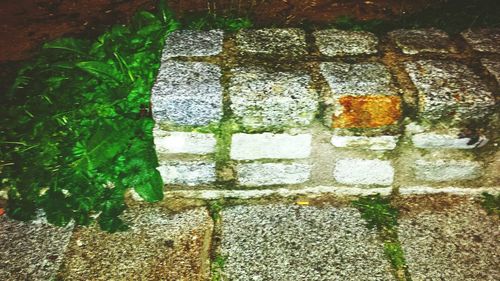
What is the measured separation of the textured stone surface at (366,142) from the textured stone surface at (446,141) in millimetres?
98

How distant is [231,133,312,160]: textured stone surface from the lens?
1.64 m

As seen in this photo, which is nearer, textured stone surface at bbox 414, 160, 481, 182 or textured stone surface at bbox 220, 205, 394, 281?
textured stone surface at bbox 220, 205, 394, 281

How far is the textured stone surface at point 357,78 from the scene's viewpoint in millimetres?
1578

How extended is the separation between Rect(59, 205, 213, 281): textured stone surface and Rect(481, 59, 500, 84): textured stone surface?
1.40 meters

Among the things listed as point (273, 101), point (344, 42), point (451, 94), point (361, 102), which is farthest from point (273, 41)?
point (451, 94)

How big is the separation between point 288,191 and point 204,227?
0.43m

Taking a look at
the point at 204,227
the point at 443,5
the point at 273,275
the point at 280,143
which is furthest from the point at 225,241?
the point at 443,5

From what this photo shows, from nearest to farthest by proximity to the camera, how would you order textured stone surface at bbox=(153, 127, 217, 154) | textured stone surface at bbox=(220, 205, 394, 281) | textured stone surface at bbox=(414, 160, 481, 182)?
textured stone surface at bbox=(220, 205, 394, 281), textured stone surface at bbox=(153, 127, 217, 154), textured stone surface at bbox=(414, 160, 481, 182)

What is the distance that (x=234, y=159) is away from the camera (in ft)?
5.63

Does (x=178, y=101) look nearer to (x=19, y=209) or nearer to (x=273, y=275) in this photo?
(x=273, y=275)

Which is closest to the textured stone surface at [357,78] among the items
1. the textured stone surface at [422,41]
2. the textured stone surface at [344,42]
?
the textured stone surface at [344,42]

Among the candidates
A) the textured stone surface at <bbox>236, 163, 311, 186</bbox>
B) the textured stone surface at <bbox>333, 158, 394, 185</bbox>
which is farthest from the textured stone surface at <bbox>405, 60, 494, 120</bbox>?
the textured stone surface at <bbox>236, 163, 311, 186</bbox>

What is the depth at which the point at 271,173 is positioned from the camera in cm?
177

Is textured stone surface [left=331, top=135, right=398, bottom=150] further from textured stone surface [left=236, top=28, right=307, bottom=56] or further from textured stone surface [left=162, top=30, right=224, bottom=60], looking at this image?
textured stone surface [left=162, top=30, right=224, bottom=60]
